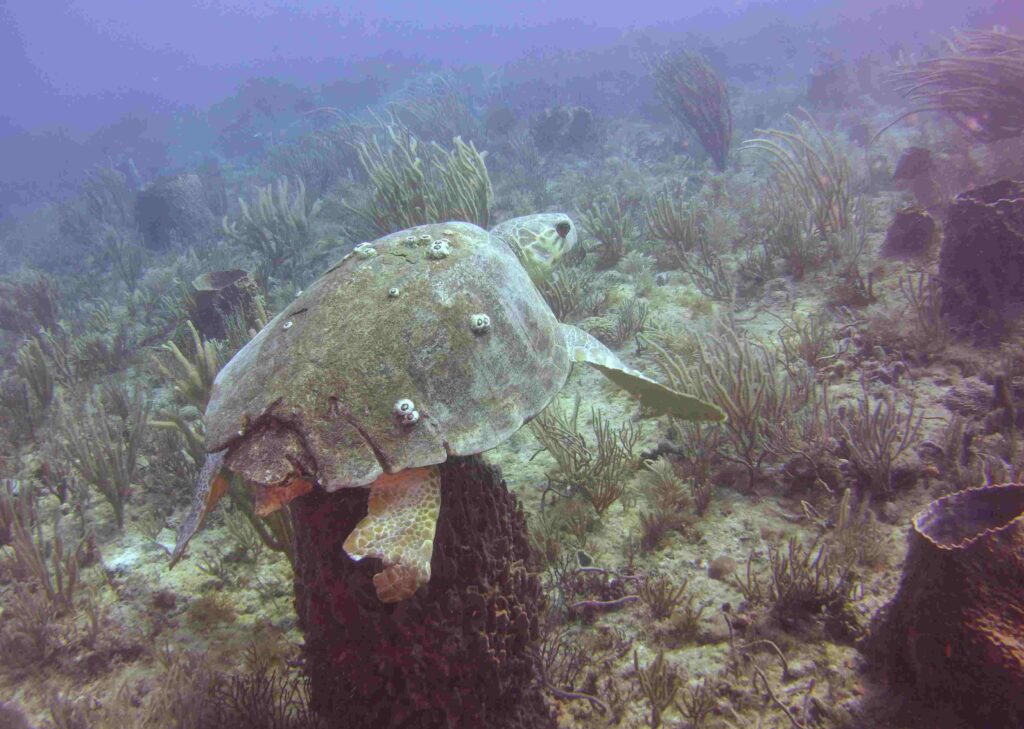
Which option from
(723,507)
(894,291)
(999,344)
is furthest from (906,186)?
(723,507)

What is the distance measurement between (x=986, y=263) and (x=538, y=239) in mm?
3650

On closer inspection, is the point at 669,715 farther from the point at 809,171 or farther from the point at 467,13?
the point at 467,13

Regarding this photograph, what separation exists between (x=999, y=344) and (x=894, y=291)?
1.21 m

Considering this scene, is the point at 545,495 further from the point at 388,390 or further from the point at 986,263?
the point at 986,263

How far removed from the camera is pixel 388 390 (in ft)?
6.77

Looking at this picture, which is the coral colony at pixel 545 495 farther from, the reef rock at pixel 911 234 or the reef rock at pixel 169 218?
the reef rock at pixel 169 218

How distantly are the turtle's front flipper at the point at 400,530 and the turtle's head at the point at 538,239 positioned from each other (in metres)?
2.63

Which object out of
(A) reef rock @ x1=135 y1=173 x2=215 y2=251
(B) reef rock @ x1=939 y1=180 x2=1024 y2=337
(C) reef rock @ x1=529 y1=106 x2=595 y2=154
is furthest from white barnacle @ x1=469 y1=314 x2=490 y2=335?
(C) reef rock @ x1=529 y1=106 x2=595 y2=154

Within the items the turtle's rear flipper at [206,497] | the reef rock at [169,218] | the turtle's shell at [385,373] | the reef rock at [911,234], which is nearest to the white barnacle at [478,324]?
the turtle's shell at [385,373]

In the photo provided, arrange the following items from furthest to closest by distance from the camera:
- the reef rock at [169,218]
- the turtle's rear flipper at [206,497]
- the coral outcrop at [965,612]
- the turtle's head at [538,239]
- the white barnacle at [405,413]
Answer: the reef rock at [169,218] → the turtle's head at [538,239] → the turtle's rear flipper at [206,497] → the white barnacle at [405,413] → the coral outcrop at [965,612]

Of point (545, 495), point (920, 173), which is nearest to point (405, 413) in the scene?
point (545, 495)

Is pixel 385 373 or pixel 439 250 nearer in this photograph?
pixel 385 373

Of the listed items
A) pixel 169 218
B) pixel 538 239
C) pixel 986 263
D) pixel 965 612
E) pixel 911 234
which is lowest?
pixel 965 612

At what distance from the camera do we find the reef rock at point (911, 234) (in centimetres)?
509
